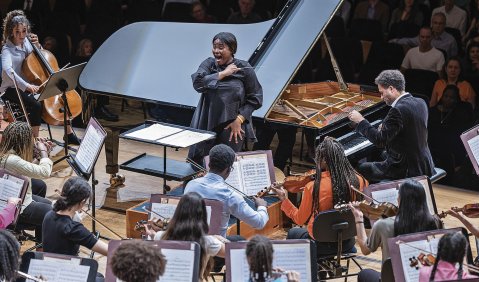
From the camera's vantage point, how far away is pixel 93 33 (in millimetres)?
10781

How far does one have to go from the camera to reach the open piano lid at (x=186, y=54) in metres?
7.48

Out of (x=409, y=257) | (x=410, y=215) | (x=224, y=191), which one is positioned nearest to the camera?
(x=409, y=257)

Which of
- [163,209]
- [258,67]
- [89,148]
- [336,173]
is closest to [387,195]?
[336,173]

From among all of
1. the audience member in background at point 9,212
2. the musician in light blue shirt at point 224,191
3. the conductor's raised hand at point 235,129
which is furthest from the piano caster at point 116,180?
the musician in light blue shirt at point 224,191

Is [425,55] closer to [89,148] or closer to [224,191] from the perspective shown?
[89,148]

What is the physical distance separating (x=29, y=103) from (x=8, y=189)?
113 inches

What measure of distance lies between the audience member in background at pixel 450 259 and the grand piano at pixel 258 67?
102 inches

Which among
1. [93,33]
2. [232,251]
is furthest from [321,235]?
[93,33]

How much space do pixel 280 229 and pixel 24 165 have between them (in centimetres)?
211

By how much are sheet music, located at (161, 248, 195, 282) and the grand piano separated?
2527 mm

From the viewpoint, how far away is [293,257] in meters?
4.77

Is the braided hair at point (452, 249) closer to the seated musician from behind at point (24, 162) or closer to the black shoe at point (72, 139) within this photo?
the seated musician from behind at point (24, 162)

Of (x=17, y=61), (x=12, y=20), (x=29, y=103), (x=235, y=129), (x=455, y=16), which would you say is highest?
(x=455, y=16)

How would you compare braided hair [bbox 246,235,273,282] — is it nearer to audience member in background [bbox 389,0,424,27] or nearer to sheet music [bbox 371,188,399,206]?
sheet music [bbox 371,188,399,206]
